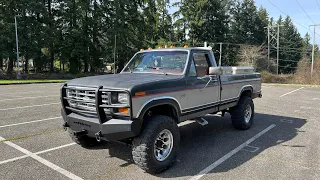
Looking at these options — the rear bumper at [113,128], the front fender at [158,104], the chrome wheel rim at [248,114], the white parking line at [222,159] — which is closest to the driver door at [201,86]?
the front fender at [158,104]

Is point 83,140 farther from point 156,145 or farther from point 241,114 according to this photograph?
point 241,114

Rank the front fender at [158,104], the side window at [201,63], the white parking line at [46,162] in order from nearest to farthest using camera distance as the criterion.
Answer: the front fender at [158,104] → the white parking line at [46,162] → the side window at [201,63]

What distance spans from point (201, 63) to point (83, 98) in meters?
2.61

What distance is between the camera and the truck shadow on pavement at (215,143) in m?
4.42

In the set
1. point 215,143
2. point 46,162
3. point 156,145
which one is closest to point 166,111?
point 156,145

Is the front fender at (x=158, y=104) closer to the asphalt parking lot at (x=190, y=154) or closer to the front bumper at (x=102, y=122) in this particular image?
the front bumper at (x=102, y=122)

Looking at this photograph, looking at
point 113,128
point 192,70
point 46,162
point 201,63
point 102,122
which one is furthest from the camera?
point 201,63

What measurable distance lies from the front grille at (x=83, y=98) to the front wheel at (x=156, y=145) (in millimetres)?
798

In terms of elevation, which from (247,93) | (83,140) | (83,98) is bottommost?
(83,140)

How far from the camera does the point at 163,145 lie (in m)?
4.38

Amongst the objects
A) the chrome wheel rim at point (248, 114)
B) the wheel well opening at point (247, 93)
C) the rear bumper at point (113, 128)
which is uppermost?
the wheel well opening at point (247, 93)

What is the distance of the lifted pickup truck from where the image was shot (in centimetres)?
385

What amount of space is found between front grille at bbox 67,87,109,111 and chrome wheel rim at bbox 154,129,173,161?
1100 mm

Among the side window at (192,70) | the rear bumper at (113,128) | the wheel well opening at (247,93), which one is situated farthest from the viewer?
the wheel well opening at (247,93)
